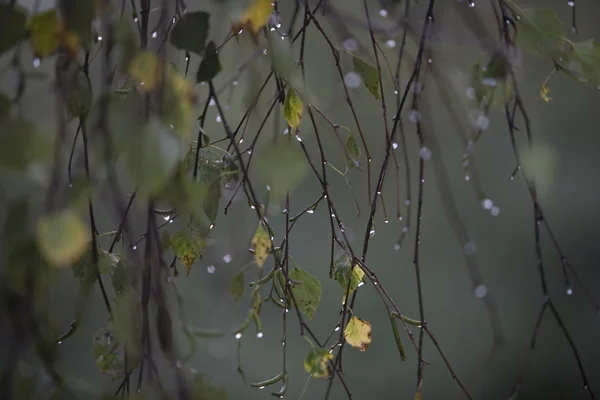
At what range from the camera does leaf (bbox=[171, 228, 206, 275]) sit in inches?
23.3

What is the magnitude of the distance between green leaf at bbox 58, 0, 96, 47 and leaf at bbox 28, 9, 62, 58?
0.11 ft

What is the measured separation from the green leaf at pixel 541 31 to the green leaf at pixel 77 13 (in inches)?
→ 10.8

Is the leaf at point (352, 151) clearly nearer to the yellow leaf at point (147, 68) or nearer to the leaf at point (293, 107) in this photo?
the leaf at point (293, 107)

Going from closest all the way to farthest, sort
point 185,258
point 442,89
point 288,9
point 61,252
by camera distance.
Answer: point 61,252 → point 185,258 → point 442,89 → point 288,9

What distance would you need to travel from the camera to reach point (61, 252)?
334mm

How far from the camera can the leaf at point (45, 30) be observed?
15.2 inches

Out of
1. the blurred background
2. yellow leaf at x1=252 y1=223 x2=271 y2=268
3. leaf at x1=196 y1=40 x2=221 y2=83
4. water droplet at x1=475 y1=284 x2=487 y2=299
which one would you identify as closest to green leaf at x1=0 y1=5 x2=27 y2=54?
leaf at x1=196 y1=40 x2=221 y2=83

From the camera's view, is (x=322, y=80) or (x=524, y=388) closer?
(x=322, y=80)

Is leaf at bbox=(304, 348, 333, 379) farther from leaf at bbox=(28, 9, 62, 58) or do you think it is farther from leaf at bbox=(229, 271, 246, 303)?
leaf at bbox=(28, 9, 62, 58)

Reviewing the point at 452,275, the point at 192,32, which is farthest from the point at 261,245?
the point at 452,275

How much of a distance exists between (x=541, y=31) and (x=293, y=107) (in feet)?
0.61

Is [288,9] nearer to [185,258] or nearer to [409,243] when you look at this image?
[409,243]

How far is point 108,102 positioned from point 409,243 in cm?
179

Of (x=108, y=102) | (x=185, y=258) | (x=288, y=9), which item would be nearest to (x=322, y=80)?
(x=185, y=258)
